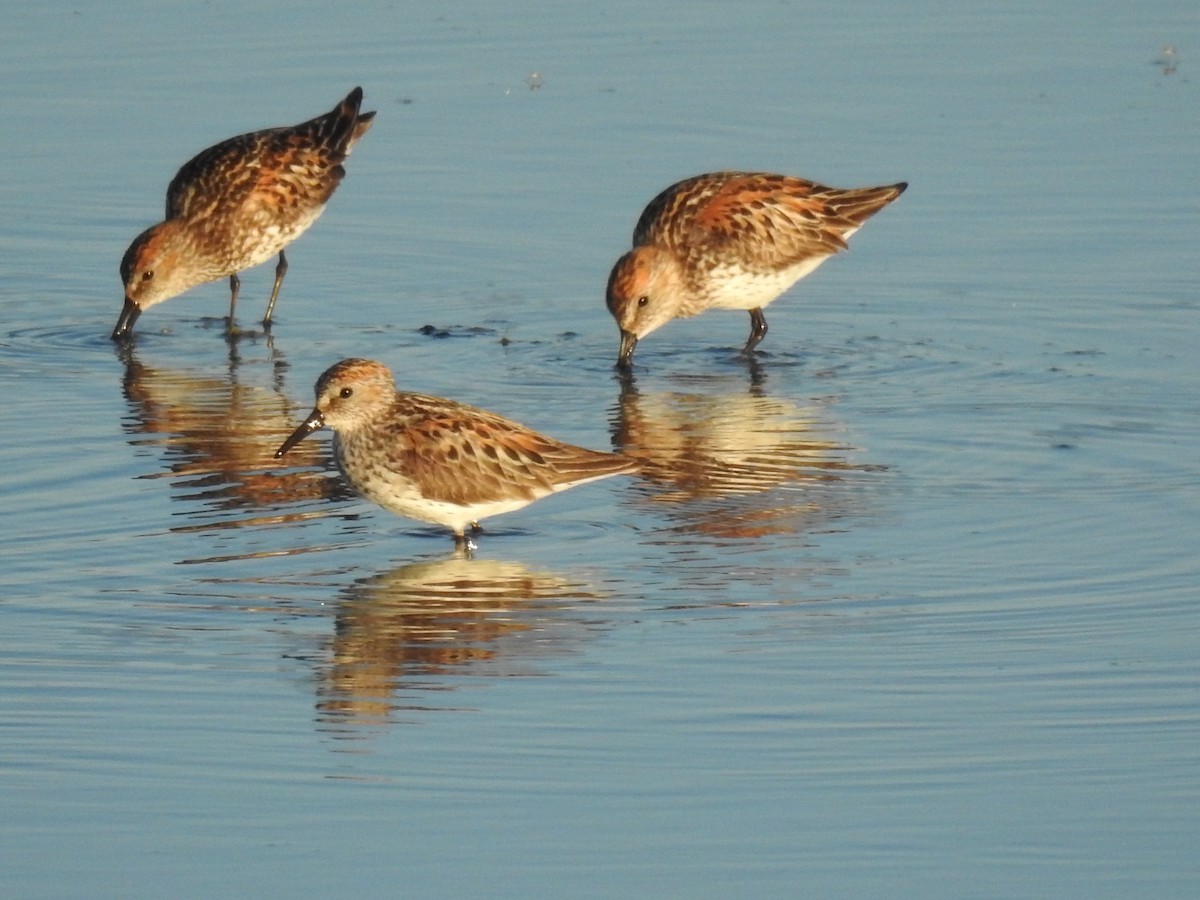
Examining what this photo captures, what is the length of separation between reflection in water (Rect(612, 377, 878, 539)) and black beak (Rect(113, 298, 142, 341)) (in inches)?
122

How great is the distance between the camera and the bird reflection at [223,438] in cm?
1095

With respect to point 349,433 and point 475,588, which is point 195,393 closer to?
point 349,433

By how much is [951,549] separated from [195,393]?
192 inches

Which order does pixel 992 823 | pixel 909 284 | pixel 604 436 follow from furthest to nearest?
pixel 909 284 < pixel 604 436 < pixel 992 823

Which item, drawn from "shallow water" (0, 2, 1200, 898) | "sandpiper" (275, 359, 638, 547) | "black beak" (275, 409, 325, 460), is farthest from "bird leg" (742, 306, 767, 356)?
"black beak" (275, 409, 325, 460)

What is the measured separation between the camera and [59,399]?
12.7 metres

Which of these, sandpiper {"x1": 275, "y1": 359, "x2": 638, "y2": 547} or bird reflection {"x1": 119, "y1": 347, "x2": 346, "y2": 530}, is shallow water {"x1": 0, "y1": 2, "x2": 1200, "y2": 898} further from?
sandpiper {"x1": 275, "y1": 359, "x2": 638, "y2": 547}

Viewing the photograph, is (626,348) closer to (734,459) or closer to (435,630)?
(734,459)

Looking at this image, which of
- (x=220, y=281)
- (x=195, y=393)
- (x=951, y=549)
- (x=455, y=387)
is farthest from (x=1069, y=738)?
(x=220, y=281)

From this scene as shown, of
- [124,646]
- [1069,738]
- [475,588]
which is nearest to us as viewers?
[1069,738]

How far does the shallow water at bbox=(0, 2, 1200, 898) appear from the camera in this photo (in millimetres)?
7230

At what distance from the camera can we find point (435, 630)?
9047mm

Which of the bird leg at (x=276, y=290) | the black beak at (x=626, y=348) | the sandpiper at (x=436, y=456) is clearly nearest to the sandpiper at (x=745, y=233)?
the black beak at (x=626, y=348)

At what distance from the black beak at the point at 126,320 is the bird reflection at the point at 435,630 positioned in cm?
470
